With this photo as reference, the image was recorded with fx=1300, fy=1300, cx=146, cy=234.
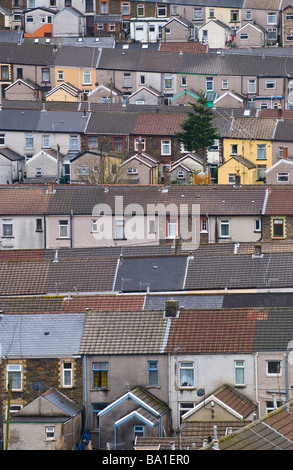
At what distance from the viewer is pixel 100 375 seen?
4541 cm

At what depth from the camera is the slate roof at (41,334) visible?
4616 centimetres

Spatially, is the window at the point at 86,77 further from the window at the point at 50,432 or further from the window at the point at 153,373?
the window at the point at 50,432

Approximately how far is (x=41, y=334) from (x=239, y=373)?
293 inches

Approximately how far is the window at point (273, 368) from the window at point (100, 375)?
221 inches

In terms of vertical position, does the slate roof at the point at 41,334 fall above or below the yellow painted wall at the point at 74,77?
below

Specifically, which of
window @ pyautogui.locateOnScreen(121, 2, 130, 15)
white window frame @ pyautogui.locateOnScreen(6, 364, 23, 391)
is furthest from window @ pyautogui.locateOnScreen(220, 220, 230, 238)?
window @ pyautogui.locateOnScreen(121, 2, 130, 15)

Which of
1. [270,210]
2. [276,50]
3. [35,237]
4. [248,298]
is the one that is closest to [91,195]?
[35,237]

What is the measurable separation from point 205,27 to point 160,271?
203 ft

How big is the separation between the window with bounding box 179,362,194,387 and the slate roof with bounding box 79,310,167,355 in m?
0.98

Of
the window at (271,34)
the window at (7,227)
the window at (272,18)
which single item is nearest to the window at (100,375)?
the window at (7,227)

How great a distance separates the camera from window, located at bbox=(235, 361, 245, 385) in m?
44.9

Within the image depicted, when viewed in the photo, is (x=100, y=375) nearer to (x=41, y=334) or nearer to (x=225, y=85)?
(x=41, y=334)

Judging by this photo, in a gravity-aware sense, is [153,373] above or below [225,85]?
below

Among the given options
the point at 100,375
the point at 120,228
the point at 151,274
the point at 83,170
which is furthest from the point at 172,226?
the point at 100,375
